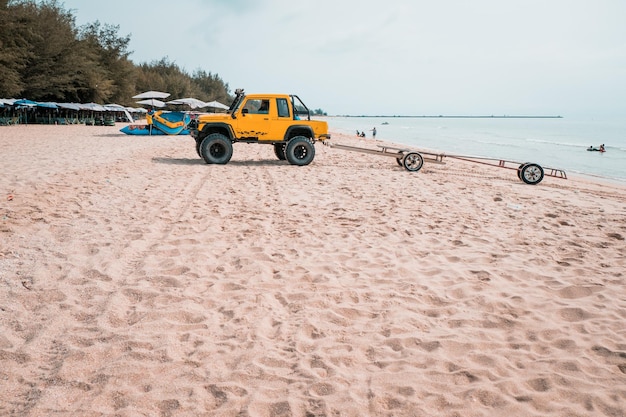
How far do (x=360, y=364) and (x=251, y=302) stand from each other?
1244 mm

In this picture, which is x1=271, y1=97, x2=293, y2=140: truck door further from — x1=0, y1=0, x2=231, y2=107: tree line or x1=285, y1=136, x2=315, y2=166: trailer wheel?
x1=0, y1=0, x2=231, y2=107: tree line

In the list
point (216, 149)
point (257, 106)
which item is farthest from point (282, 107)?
point (216, 149)

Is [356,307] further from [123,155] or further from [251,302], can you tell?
[123,155]

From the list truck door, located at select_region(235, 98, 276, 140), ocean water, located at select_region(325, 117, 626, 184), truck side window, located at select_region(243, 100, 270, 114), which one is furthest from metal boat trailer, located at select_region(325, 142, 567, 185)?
ocean water, located at select_region(325, 117, 626, 184)

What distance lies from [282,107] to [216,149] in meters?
2.31

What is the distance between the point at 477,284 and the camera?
4.04 metres

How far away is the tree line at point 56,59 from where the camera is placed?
104 feet

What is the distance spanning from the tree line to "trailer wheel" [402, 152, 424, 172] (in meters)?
31.7

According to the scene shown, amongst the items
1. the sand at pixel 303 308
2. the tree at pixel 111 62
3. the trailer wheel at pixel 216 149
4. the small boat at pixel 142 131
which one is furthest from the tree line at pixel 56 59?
the sand at pixel 303 308

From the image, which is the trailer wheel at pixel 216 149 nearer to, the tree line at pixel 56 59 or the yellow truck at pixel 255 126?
the yellow truck at pixel 255 126

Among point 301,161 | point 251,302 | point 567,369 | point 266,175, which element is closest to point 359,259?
point 251,302

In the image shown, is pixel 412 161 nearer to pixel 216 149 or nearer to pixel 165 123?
pixel 216 149

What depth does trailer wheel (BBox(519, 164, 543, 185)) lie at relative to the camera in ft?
37.3

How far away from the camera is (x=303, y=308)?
3.51m
